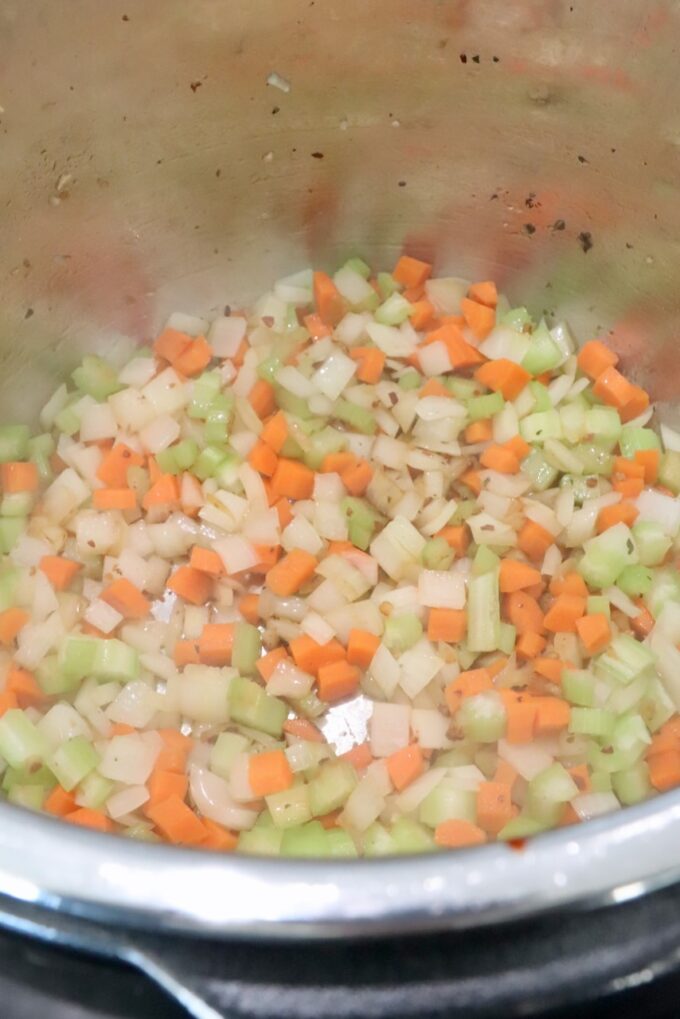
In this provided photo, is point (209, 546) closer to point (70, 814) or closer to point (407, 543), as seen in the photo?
point (407, 543)

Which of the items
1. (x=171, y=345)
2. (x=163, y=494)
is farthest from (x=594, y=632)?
(x=171, y=345)

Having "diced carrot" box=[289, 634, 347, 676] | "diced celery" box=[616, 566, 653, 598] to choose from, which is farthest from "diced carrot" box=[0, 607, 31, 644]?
"diced celery" box=[616, 566, 653, 598]

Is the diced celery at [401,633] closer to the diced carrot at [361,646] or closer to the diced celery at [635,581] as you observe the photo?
the diced carrot at [361,646]

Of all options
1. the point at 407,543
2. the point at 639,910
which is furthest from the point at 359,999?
the point at 407,543

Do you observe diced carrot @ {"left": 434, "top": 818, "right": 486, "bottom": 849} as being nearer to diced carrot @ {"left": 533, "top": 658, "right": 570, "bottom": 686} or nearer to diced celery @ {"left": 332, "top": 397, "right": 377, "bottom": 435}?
diced carrot @ {"left": 533, "top": 658, "right": 570, "bottom": 686}

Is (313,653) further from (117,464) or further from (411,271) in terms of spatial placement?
(411,271)

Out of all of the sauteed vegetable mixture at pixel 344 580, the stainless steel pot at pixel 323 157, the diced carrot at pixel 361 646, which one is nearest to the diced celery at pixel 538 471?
the sauteed vegetable mixture at pixel 344 580
